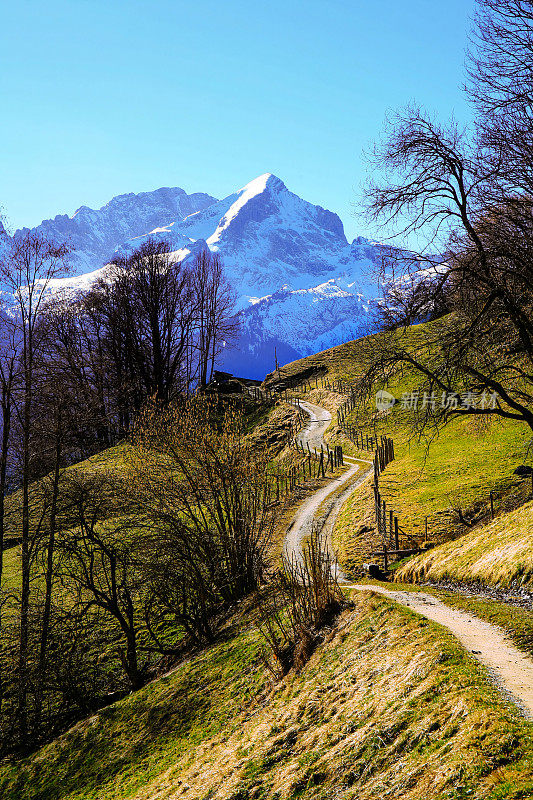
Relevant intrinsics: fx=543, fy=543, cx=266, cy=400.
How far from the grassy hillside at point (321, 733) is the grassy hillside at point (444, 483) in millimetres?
5496

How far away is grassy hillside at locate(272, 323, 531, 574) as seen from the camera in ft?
60.9

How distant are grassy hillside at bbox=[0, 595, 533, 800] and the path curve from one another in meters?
0.27

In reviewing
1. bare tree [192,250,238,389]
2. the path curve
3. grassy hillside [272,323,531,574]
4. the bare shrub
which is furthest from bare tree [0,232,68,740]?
bare tree [192,250,238,389]

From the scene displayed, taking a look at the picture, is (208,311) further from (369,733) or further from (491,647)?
(369,733)

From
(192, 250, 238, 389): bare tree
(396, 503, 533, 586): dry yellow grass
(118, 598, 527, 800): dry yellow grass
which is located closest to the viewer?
(118, 598, 527, 800): dry yellow grass

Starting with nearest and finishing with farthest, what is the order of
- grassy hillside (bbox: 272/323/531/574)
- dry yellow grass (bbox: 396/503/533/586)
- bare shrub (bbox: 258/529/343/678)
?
bare shrub (bbox: 258/529/343/678) → dry yellow grass (bbox: 396/503/533/586) → grassy hillside (bbox: 272/323/531/574)

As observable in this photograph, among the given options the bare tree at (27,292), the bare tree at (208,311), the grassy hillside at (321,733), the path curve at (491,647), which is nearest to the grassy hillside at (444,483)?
the path curve at (491,647)

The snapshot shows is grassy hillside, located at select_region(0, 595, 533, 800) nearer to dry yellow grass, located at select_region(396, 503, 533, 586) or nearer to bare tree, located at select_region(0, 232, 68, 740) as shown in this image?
dry yellow grass, located at select_region(396, 503, 533, 586)

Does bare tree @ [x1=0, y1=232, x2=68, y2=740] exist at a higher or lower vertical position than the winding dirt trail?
higher

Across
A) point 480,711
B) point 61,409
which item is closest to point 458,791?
point 480,711

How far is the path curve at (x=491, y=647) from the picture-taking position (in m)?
6.16

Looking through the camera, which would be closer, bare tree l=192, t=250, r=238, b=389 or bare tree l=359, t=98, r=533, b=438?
bare tree l=359, t=98, r=533, b=438

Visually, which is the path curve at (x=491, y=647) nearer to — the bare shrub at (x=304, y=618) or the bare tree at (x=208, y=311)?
the bare shrub at (x=304, y=618)

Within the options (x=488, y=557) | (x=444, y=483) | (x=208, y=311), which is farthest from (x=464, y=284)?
(x=208, y=311)
